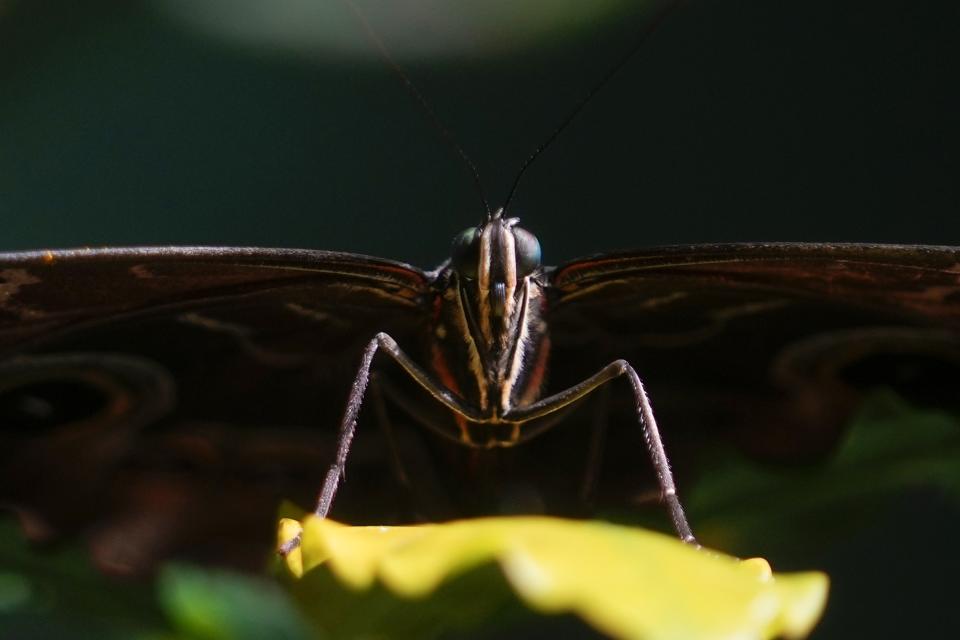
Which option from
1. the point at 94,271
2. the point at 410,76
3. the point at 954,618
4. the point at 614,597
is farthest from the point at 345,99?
the point at 614,597

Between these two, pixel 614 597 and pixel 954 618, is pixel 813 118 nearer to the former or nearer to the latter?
pixel 954 618

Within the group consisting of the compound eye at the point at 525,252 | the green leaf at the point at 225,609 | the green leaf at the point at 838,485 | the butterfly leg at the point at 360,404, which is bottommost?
the green leaf at the point at 838,485

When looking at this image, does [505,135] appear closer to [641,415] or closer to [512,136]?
[512,136]

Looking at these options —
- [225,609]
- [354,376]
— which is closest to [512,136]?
[354,376]

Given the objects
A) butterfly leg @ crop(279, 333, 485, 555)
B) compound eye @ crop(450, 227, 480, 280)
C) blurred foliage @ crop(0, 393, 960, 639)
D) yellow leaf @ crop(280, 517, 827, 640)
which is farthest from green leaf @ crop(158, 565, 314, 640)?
compound eye @ crop(450, 227, 480, 280)

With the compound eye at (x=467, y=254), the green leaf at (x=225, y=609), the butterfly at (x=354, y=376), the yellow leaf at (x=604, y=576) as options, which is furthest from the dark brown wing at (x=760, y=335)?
the yellow leaf at (x=604, y=576)

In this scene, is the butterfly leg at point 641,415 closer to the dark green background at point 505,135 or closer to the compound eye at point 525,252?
the compound eye at point 525,252
